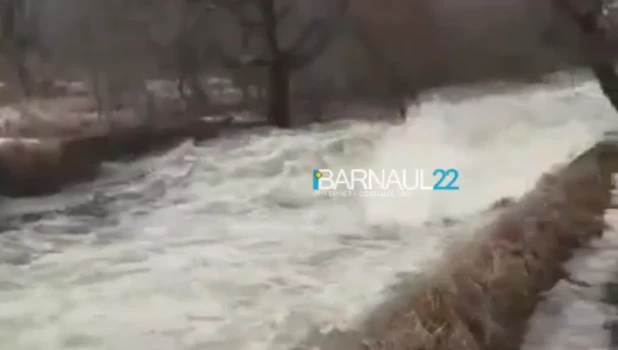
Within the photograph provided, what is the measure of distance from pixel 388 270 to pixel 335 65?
33cm

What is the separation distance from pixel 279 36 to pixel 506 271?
498 millimetres

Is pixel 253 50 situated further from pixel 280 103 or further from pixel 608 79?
pixel 608 79

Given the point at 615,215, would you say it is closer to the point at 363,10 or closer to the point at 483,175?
the point at 483,175

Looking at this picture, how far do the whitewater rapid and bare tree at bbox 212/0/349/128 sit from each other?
0.34 ft

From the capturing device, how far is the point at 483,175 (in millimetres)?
1165

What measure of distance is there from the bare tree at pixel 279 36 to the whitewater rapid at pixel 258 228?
10 cm

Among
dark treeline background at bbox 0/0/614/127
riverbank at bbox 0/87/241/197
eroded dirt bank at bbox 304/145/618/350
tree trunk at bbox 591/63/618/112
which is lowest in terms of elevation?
eroded dirt bank at bbox 304/145/618/350

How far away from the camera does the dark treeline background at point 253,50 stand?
118 centimetres

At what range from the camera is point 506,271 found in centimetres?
113

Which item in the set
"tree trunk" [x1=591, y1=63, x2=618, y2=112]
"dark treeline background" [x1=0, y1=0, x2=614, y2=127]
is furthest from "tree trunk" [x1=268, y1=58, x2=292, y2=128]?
"tree trunk" [x1=591, y1=63, x2=618, y2=112]

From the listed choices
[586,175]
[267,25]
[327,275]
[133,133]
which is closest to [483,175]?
[586,175]

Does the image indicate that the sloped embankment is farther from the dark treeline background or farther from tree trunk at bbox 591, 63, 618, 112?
the dark treeline background

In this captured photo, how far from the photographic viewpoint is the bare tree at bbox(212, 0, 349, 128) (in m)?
1.19

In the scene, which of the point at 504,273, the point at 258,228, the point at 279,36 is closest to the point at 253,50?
the point at 279,36
